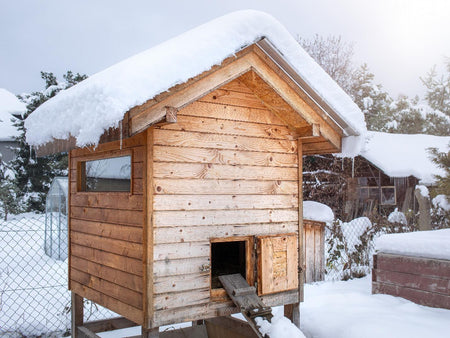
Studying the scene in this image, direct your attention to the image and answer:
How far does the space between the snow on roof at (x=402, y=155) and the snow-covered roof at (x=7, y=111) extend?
20354 mm

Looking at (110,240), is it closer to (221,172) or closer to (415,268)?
(221,172)

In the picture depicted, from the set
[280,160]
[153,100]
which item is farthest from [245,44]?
[280,160]

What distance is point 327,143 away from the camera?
15.7 feet

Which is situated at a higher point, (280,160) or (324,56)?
(324,56)

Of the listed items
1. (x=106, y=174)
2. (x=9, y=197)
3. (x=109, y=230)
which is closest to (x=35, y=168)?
(x=9, y=197)

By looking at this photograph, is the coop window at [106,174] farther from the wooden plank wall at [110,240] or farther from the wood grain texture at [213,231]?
the wood grain texture at [213,231]

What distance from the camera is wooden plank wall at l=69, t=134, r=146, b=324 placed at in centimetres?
382

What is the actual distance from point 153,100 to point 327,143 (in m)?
2.23

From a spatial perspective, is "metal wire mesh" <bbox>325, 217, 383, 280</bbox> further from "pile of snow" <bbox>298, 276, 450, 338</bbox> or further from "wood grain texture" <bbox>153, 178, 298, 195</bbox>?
"wood grain texture" <bbox>153, 178, 298, 195</bbox>

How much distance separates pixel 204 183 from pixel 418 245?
335cm

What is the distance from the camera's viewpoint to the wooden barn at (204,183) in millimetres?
3688

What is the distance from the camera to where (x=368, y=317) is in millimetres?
5238

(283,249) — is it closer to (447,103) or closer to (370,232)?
(370,232)

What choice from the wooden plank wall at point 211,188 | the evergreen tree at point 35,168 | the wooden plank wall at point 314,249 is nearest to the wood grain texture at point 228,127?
the wooden plank wall at point 211,188
